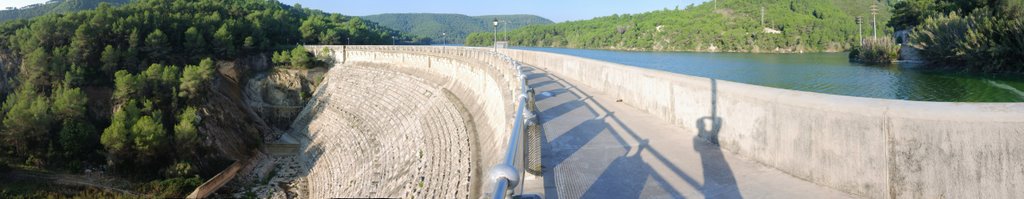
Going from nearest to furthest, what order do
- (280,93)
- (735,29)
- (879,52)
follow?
(879,52) < (280,93) < (735,29)

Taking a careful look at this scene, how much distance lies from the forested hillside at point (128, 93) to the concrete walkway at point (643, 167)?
22.2 m

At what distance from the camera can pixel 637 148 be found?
23.5ft

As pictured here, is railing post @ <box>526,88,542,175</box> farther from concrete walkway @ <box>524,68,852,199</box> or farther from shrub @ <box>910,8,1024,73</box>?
shrub @ <box>910,8,1024,73</box>

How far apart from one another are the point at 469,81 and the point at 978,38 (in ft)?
84.8

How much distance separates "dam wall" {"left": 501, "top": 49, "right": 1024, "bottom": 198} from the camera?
172 inches

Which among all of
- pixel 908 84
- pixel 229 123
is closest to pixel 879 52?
pixel 908 84

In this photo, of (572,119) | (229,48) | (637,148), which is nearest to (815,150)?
(637,148)

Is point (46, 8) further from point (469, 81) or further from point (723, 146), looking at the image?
point (723, 146)

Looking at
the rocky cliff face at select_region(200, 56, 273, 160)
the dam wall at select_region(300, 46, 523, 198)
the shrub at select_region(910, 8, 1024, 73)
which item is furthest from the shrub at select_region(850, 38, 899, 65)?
the rocky cliff face at select_region(200, 56, 273, 160)

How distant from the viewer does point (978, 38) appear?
31391mm

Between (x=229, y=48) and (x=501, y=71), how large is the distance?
131 feet

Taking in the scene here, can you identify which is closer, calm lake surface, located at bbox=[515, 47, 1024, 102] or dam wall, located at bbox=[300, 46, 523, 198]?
dam wall, located at bbox=[300, 46, 523, 198]

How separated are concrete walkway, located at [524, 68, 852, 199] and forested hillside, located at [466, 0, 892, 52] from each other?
3488 inches

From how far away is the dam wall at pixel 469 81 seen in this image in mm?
12141
